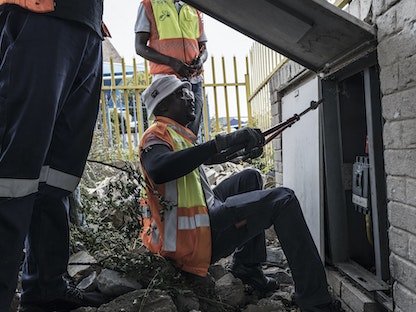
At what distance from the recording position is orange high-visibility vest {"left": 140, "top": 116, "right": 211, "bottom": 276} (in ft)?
7.20

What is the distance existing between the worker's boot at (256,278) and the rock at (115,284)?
2.31 feet

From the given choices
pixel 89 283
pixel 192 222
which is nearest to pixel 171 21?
pixel 192 222

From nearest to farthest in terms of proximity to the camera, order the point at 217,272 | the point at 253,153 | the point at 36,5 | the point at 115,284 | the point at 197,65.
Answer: the point at 36,5, the point at 115,284, the point at 253,153, the point at 217,272, the point at 197,65

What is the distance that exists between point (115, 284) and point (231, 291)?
70 centimetres

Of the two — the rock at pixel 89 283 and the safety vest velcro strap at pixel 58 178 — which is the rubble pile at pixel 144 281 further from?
the safety vest velcro strap at pixel 58 178

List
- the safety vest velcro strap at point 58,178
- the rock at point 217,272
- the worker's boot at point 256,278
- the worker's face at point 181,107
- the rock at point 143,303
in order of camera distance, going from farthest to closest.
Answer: the rock at point 217,272, the worker's boot at point 256,278, the worker's face at point 181,107, the rock at point 143,303, the safety vest velcro strap at point 58,178

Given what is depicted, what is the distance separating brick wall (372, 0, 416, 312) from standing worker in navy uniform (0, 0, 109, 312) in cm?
135

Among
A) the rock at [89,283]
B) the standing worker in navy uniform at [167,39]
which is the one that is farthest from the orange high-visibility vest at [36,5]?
the standing worker in navy uniform at [167,39]

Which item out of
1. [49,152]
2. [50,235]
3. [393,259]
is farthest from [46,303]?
[393,259]

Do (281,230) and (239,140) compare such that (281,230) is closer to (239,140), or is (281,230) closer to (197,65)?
(239,140)

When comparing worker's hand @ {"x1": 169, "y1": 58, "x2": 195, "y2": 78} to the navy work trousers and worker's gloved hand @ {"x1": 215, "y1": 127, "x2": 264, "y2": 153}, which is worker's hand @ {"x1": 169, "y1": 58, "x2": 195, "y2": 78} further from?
the navy work trousers

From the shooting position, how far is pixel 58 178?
198 cm

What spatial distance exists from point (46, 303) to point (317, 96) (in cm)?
193

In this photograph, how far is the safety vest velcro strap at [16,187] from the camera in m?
1.58
